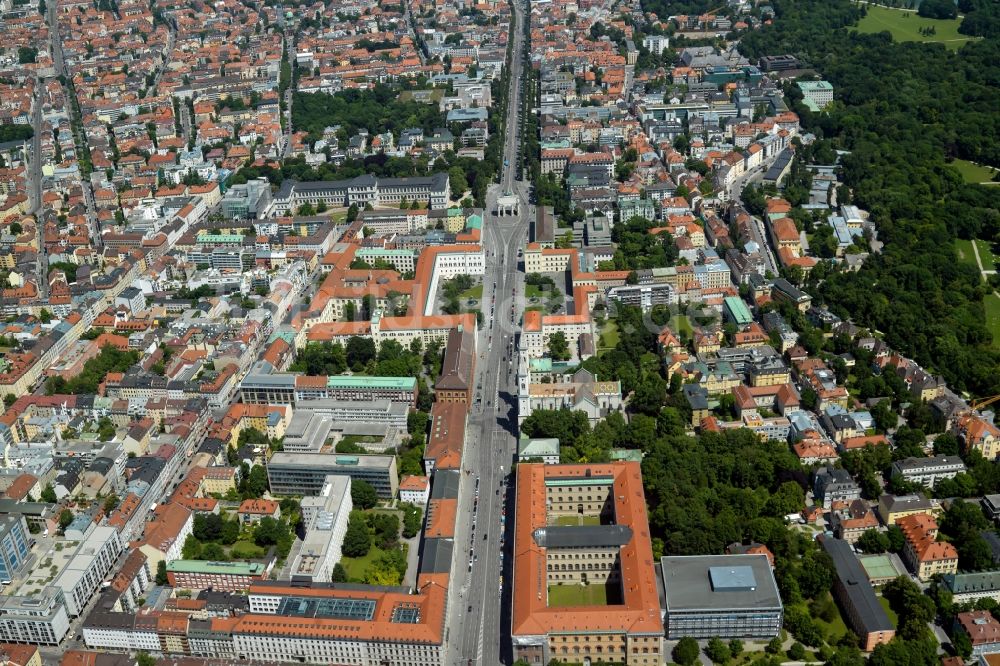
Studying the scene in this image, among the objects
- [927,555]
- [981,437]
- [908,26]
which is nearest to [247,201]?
[981,437]

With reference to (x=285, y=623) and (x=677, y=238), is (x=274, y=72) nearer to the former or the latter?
(x=677, y=238)

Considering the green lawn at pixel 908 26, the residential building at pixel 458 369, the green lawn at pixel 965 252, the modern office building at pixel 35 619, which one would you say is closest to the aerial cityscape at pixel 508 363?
the modern office building at pixel 35 619

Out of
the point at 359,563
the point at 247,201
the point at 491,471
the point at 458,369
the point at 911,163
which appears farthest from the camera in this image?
the point at 911,163

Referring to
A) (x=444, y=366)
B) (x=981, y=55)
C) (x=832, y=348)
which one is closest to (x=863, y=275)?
(x=832, y=348)

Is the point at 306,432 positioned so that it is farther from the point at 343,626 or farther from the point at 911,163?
the point at 911,163

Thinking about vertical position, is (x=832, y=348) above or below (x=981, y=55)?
below

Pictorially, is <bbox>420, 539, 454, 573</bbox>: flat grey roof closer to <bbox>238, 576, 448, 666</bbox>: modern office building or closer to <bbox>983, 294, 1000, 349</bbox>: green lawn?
<bbox>238, 576, 448, 666</bbox>: modern office building

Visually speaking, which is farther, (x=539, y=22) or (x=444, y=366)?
(x=539, y=22)
